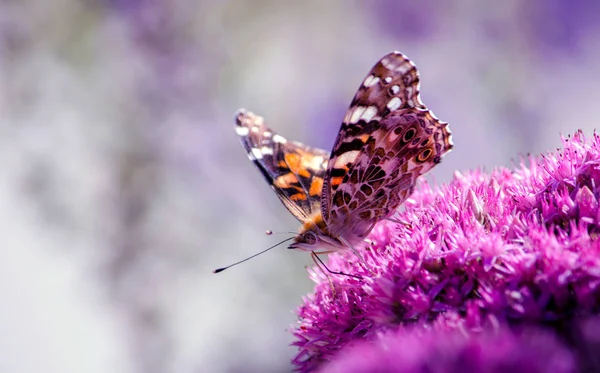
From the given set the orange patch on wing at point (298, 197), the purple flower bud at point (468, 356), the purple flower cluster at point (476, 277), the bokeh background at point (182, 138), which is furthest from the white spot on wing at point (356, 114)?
the bokeh background at point (182, 138)

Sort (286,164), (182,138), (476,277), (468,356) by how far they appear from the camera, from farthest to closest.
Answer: (182,138), (286,164), (476,277), (468,356)

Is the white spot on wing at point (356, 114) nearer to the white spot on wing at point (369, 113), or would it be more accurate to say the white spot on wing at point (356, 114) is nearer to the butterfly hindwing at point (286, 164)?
the white spot on wing at point (369, 113)

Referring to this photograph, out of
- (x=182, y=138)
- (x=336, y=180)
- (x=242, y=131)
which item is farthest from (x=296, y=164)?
(x=182, y=138)

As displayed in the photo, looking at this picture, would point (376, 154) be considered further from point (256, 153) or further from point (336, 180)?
point (256, 153)

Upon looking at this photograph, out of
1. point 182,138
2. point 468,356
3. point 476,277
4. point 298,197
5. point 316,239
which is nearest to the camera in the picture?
point 468,356

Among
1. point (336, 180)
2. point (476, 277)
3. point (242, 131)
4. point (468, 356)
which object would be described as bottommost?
point (468, 356)
